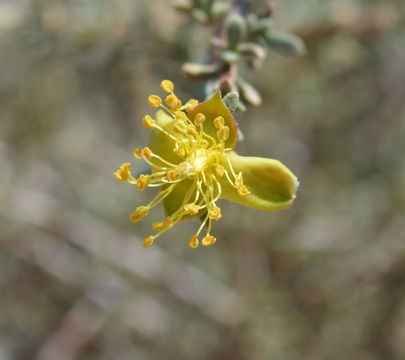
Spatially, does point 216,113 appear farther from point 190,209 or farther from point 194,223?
point 194,223

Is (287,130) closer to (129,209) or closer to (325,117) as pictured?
(325,117)

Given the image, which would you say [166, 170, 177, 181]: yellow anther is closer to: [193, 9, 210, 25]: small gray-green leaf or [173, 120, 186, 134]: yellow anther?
[173, 120, 186, 134]: yellow anther

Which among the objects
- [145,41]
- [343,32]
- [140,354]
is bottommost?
[140,354]

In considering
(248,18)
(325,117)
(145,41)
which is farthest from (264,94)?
(248,18)

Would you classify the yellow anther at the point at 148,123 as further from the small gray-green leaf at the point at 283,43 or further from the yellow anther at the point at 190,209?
the small gray-green leaf at the point at 283,43

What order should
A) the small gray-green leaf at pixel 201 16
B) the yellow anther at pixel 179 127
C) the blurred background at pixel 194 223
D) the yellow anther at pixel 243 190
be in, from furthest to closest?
1. the blurred background at pixel 194 223
2. the small gray-green leaf at pixel 201 16
3. the yellow anther at pixel 179 127
4. the yellow anther at pixel 243 190

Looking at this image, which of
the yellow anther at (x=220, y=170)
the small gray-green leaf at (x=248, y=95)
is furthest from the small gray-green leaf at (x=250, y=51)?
the yellow anther at (x=220, y=170)
